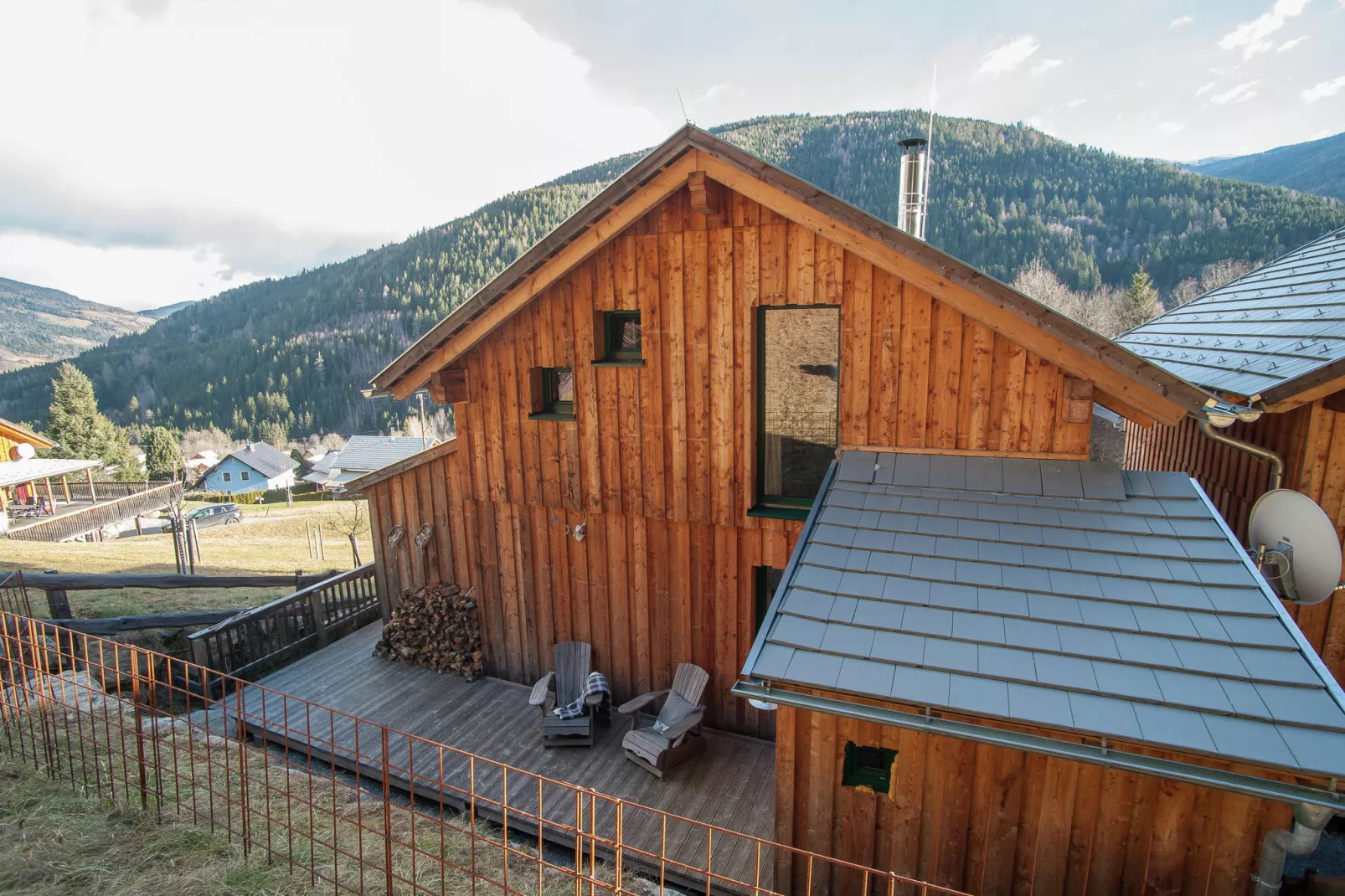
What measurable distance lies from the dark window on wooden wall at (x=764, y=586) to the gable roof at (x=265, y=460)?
7980 centimetres

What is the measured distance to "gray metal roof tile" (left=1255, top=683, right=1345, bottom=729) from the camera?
10.6 feet

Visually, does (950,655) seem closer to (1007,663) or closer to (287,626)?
(1007,663)

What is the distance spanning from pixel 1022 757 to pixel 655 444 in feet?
14.7

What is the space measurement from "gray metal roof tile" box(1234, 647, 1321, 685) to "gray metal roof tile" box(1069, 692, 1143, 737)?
0.76 m

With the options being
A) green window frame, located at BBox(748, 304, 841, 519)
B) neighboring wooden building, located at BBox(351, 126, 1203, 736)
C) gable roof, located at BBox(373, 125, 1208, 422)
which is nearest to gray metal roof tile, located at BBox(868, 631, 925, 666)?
neighboring wooden building, located at BBox(351, 126, 1203, 736)

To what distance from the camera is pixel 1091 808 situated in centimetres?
409

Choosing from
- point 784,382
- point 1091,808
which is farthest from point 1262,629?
point 784,382

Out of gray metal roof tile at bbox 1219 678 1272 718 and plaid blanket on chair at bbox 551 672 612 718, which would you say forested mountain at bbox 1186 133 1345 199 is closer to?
gray metal roof tile at bbox 1219 678 1272 718

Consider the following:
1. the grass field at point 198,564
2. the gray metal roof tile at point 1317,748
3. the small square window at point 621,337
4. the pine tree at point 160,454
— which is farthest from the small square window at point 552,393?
the pine tree at point 160,454

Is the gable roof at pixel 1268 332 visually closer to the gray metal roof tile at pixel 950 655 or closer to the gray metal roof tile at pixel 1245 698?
the gray metal roof tile at pixel 1245 698

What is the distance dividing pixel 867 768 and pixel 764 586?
2692mm

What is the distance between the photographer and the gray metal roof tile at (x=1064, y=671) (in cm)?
367

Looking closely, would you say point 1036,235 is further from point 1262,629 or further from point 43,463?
point 43,463

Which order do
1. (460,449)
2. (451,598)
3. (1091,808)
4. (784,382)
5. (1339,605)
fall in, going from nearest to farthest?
(1091,808) → (1339,605) → (784,382) → (460,449) → (451,598)
